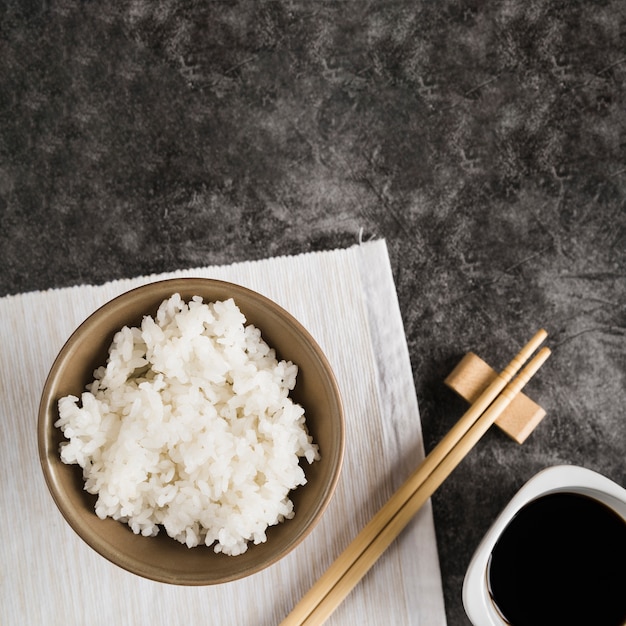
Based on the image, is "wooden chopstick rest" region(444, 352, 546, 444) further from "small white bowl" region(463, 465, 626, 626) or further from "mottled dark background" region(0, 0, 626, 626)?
"small white bowl" region(463, 465, 626, 626)

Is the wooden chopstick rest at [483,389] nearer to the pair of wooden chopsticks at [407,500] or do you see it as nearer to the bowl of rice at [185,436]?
the pair of wooden chopsticks at [407,500]

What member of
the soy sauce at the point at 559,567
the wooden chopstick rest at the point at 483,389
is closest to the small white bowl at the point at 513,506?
the soy sauce at the point at 559,567

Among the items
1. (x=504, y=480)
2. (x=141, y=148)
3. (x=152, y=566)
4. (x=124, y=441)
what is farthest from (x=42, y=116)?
(x=504, y=480)

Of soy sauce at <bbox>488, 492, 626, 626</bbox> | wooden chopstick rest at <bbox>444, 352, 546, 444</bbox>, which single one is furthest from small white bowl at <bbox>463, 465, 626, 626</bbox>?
wooden chopstick rest at <bbox>444, 352, 546, 444</bbox>

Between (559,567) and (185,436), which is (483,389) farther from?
(185,436)

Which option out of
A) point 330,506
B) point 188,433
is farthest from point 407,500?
point 188,433
